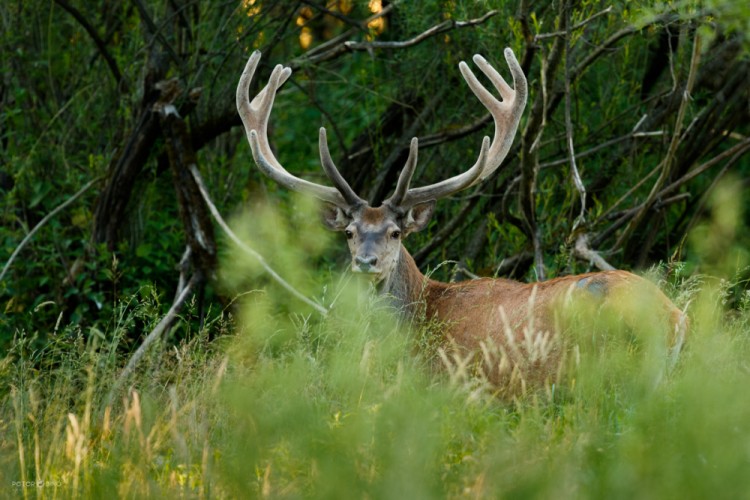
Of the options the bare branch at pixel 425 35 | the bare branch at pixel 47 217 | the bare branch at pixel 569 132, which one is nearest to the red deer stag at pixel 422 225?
the bare branch at pixel 569 132

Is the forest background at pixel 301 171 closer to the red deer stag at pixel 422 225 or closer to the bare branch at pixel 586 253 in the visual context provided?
the bare branch at pixel 586 253

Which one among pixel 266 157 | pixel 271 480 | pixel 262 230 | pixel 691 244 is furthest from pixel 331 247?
pixel 271 480

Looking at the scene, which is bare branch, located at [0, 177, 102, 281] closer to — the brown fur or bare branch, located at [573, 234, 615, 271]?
the brown fur

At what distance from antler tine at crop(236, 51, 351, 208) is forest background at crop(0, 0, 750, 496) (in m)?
0.81

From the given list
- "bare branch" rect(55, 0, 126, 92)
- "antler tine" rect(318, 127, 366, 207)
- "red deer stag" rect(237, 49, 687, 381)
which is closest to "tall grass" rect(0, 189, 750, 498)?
"red deer stag" rect(237, 49, 687, 381)

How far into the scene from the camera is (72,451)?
400 cm

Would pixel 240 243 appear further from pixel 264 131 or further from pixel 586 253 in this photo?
pixel 586 253

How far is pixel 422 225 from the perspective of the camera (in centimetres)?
702

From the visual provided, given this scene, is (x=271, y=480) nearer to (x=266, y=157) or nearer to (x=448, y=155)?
(x=266, y=157)

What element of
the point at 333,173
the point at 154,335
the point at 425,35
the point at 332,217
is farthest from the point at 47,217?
the point at 425,35

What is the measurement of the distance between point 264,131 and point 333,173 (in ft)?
2.46

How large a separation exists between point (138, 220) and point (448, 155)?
2497mm

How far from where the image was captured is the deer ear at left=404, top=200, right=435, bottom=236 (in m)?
6.96

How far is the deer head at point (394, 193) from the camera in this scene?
21.9 ft
